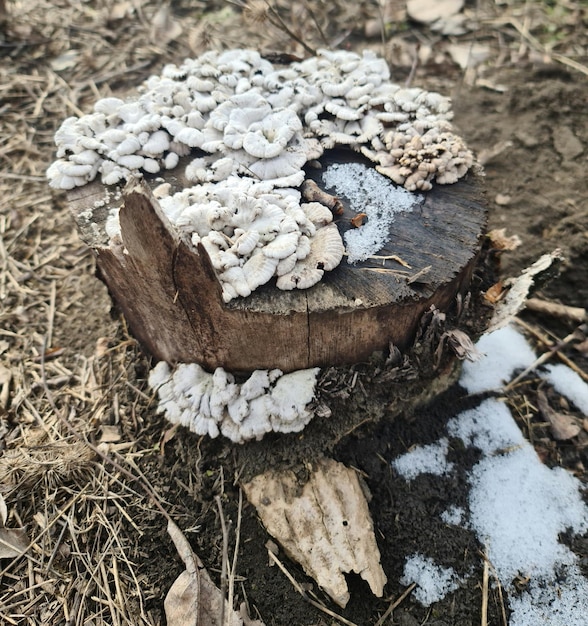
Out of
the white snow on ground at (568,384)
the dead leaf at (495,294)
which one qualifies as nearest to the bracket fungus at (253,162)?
the dead leaf at (495,294)

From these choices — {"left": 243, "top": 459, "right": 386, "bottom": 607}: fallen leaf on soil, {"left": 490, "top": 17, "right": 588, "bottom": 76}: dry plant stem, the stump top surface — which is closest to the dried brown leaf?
{"left": 243, "top": 459, "right": 386, "bottom": 607}: fallen leaf on soil

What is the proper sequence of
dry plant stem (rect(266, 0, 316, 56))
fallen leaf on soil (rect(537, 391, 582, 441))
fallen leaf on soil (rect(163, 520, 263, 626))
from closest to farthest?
fallen leaf on soil (rect(163, 520, 263, 626)) < fallen leaf on soil (rect(537, 391, 582, 441)) < dry plant stem (rect(266, 0, 316, 56))

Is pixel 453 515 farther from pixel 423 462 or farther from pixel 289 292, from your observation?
pixel 289 292

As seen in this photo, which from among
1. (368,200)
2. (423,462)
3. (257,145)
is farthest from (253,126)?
(423,462)

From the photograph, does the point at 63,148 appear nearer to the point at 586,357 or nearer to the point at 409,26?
the point at 586,357

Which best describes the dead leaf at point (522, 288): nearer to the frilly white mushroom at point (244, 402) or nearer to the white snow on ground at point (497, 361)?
the white snow on ground at point (497, 361)

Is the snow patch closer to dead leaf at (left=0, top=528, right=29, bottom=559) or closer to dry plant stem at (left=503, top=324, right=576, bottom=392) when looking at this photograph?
dry plant stem at (left=503, top=324, right=576, bottom=392)
